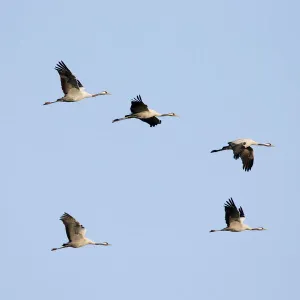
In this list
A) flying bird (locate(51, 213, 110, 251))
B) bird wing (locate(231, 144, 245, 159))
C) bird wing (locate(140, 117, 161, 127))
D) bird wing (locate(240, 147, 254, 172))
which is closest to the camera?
flying bird (locate(51, 213, 110, 251))

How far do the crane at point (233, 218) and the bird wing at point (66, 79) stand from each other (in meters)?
6.02

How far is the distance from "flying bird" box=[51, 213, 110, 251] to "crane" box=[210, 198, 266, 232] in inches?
168

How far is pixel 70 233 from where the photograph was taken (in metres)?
29.3

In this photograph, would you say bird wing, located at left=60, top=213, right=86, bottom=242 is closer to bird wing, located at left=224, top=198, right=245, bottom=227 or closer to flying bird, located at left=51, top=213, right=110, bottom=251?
flying bird, located at left=51, top=213, right=110, bottom=251

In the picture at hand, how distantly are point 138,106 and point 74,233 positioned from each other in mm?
4455

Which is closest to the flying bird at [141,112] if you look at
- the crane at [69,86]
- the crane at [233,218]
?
the crane at [69,86]

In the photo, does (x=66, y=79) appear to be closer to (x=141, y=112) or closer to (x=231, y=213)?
(x=141, y=112)

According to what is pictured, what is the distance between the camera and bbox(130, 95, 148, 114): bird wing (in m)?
30.3

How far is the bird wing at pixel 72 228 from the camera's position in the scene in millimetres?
28391

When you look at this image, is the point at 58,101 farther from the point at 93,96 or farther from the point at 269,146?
the point at 269,146

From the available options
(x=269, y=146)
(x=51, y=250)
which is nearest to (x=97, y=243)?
(x=51, y=250)

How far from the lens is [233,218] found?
101 ft

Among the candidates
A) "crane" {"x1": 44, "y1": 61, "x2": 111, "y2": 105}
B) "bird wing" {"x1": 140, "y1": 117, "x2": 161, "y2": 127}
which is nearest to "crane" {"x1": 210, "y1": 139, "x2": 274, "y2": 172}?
"bird wing" {"x1": 140, "y1": 117, "x2": 161, "y2": 127}

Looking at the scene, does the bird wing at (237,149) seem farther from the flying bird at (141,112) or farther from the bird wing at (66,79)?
the bird wing at (66,79)
